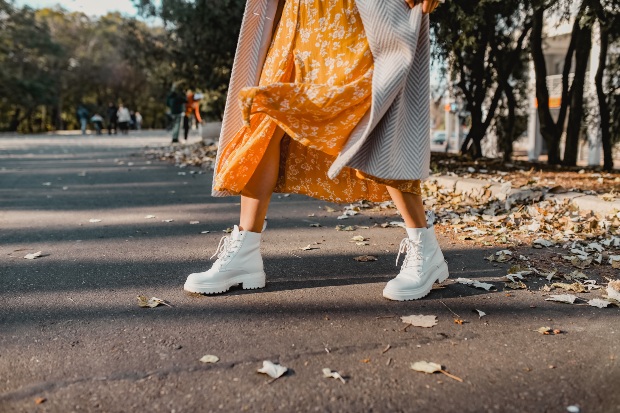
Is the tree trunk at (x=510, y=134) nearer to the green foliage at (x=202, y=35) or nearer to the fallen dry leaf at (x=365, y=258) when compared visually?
the green foliage at (x=202, y=35)

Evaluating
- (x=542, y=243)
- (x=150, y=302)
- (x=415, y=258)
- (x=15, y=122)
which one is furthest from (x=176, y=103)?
(x=15, y=122)

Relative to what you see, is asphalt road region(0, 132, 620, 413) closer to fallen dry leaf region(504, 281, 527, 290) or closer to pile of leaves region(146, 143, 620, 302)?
fallen dry leaf region(504, 281, 527, 290)

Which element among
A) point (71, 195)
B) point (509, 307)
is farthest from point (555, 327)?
point (71, 195)

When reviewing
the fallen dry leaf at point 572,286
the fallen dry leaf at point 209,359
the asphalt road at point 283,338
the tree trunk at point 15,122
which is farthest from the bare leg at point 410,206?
the tree trunk at point 15,122

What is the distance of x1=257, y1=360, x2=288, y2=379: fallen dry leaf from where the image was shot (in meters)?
2.05

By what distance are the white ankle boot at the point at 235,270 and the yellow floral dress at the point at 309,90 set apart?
27cm

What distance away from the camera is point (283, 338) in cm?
239

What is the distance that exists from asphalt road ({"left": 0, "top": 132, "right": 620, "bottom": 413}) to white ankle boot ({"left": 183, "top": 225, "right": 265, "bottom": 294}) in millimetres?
63

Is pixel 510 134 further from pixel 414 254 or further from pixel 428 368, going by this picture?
pixel 428 368

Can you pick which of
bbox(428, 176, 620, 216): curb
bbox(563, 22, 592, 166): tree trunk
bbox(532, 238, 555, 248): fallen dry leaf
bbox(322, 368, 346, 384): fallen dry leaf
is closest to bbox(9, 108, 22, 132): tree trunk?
bbox(563, 22, 592, 166): tree trunk

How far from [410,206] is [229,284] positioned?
94 centimetres

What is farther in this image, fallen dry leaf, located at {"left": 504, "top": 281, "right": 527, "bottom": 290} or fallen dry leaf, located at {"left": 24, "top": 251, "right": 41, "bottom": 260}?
fallen dry leaf, located at {"left": 24, "top": 251, "right": 41, "bottom": 260}

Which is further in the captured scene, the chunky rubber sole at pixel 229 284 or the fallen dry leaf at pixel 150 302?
the chunky rubber sole at pixel 229 284

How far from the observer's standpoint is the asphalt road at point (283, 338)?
6.27ft
